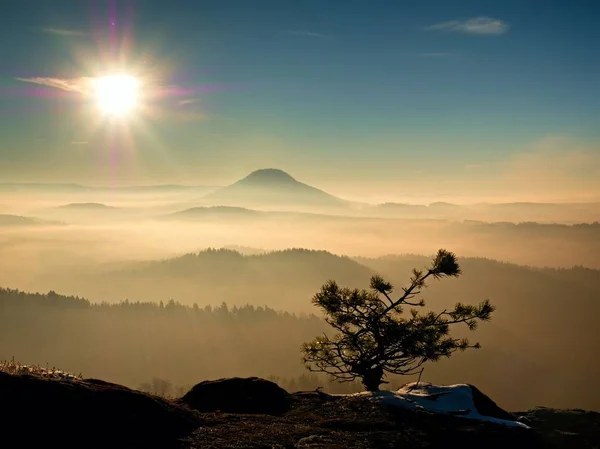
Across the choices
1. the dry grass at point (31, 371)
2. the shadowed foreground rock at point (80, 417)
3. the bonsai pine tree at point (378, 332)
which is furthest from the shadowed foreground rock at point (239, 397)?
the dry grass at point (31, 371)

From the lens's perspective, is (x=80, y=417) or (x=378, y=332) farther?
(x=378, y=332)

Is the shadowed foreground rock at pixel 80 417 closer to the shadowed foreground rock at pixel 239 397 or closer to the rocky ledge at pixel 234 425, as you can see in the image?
the rocky ledge at pixel 234 425

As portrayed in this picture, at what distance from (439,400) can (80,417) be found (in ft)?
44.0

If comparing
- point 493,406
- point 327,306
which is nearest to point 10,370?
point 327,306

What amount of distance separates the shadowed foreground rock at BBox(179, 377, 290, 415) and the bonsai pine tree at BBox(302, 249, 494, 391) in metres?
2.73

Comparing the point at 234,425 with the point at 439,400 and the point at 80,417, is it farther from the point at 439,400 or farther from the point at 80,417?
the point at 439,400

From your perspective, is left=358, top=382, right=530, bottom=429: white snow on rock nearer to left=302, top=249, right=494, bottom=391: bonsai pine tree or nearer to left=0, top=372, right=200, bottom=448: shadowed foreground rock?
left=302, top=249, right=494, bottom=391: bonsai pine tree

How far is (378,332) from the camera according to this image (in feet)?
74.1

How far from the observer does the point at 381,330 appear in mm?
22750

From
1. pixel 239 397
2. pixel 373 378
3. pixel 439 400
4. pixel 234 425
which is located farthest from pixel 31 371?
pixel 439 400

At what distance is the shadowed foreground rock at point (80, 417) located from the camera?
44.7ft

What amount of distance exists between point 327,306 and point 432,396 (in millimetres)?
5998

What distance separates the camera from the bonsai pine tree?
871 inches

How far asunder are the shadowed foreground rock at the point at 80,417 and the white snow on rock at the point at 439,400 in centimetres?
795
